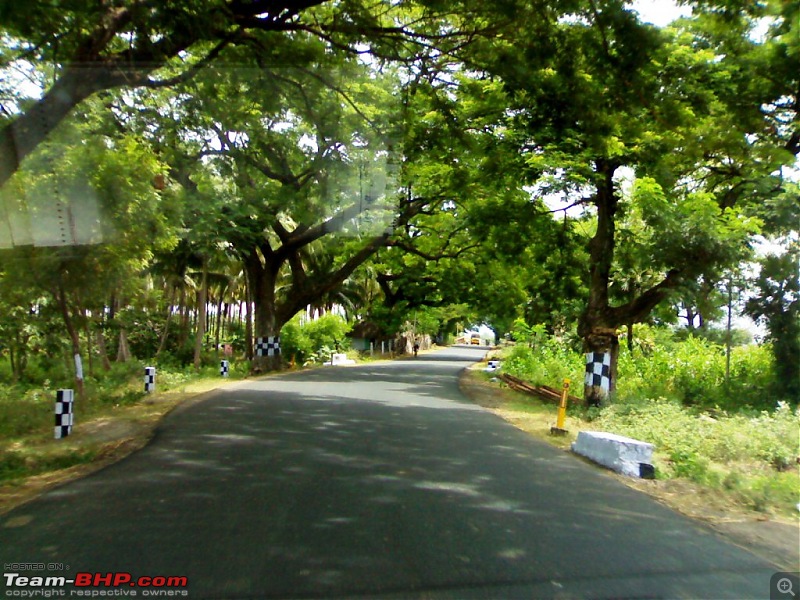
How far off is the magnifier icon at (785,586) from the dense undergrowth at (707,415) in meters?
2.58

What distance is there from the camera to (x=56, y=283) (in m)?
13.6

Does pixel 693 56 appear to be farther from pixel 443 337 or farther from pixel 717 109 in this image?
pixel 443 337

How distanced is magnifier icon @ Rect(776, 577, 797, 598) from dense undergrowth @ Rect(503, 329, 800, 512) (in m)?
2.58

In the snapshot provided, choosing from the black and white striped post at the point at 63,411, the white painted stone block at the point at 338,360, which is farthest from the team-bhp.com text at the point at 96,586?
the white painted stone block at the point at 338,360

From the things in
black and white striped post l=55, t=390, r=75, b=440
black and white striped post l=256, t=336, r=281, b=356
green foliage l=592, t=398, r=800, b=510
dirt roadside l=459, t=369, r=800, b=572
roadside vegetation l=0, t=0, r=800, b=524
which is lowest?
dirt roadside l=459, t=369, r=800, b=572

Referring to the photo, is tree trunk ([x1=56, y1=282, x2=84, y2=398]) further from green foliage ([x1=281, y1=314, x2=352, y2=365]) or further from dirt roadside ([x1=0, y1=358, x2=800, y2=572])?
green foliage ([x1=281, y1=314, x2=352, y2=365])

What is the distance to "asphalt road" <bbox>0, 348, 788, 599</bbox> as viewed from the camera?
16.4 feet

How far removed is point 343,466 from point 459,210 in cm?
1700

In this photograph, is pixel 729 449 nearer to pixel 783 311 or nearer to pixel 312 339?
pixel 783 311

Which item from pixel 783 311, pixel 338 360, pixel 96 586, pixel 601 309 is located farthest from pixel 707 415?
pixel 338 360

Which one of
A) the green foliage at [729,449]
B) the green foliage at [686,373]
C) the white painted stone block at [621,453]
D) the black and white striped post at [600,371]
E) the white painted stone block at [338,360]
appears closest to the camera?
the green foliage at [729,449]

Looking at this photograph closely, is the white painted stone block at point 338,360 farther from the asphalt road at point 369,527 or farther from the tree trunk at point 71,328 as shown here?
the asphalt road at point 369,527

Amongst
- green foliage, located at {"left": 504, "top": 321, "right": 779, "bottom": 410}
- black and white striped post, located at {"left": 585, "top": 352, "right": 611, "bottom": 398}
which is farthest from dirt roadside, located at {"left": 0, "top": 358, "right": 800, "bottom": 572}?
green foliage, located at {"left": 504, "top": 321, "right": 779, "bottom": 410}

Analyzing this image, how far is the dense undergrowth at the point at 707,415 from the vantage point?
886 cm
